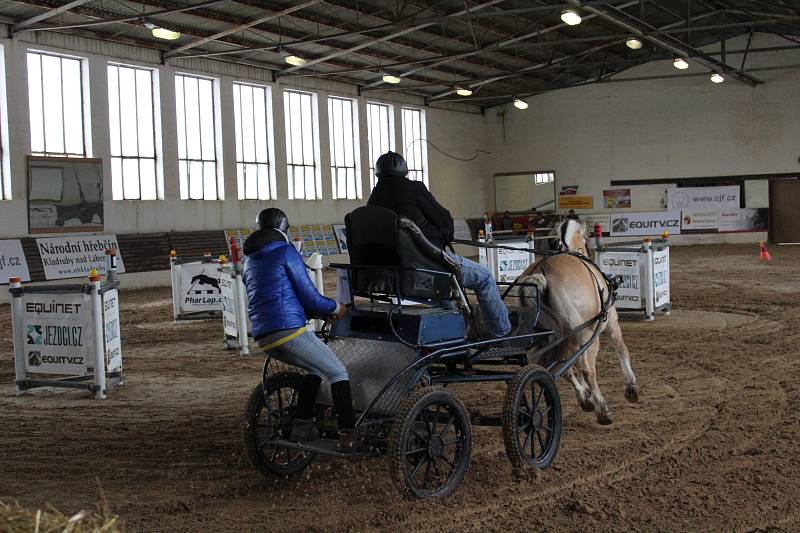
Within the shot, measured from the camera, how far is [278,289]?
512 centimetres

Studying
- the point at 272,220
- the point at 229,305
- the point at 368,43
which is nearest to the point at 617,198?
the point at 368,43

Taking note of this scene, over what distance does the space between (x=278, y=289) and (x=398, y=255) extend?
0.80 metres

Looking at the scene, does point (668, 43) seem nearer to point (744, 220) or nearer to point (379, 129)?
point (744, 220)

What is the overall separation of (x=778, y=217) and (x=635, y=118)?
21.7 ft

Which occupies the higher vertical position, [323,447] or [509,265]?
[509,265]

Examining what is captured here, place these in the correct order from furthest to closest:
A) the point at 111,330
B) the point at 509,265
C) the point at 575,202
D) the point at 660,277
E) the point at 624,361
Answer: the point at 575,202 → the point at 509,265 → the point at 660,277 → the point at 111,330 → the point at 624,361

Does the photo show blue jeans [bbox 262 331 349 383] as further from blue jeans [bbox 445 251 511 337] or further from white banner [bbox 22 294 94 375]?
white banner [bbox 22 294 94 375]

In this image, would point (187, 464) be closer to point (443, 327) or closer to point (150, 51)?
point (443, 327)

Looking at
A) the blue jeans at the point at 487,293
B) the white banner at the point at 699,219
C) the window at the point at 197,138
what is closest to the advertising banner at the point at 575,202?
the white banner at the point at 699,219

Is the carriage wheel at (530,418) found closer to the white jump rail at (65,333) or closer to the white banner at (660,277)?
the white jump rail at (65,333)

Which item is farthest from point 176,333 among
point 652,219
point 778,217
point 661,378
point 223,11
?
point 778,217

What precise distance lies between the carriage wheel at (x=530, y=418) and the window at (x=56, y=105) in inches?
686

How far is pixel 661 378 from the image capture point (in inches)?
344

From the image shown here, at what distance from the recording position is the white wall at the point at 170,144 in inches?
766
